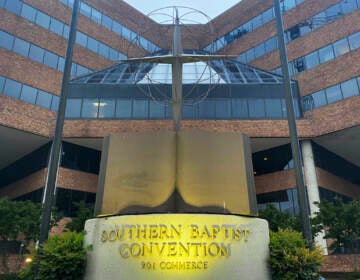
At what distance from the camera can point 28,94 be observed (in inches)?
1220

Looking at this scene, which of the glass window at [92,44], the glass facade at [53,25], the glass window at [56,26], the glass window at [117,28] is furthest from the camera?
the glass window at [117,28]

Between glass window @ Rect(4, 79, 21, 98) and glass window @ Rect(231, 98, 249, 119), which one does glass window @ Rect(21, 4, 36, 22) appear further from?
glass window @ Rect(231, 98, 249, 119)

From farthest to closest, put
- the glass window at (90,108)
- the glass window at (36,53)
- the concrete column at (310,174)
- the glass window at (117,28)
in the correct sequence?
1. the glass window at (117,28)
2. the glass window at (36,53)
3. the glass window at (90,108)
4. the concrete column at (310,174)

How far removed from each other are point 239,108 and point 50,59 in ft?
69.5

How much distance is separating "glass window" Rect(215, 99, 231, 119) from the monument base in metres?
20.7

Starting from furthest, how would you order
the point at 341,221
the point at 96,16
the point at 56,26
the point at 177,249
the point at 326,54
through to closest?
the point at 96,16, the point at 56,26, the point at 326,54, the point at 341,221, the point at 177,249

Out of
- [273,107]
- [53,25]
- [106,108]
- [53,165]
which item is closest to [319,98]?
[273,107]

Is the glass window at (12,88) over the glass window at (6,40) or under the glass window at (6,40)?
under

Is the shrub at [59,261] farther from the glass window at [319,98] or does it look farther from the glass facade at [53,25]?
the glass facade at [53,25]

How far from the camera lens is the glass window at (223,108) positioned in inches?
1229

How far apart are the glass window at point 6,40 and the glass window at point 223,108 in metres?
21.1

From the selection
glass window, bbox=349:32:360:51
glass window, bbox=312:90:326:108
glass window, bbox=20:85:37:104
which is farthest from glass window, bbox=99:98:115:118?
glass window, bbox=349:32:360:51

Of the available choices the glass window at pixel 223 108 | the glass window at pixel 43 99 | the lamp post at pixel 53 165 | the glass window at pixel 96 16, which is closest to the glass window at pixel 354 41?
the glass window at pixel 223 108

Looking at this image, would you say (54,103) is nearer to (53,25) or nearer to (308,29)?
(53,25)
